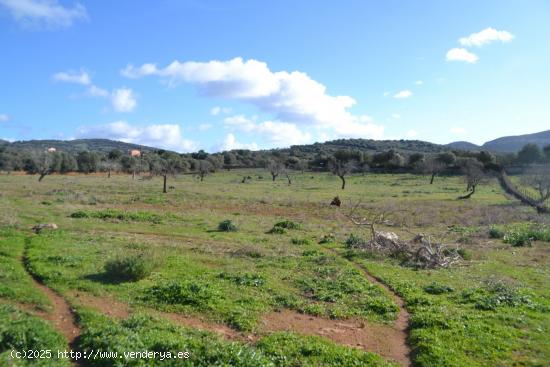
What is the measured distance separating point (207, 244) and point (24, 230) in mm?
9253

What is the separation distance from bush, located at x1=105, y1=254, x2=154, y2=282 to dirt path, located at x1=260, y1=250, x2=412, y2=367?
4.66m

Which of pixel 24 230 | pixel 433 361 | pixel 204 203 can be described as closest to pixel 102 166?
pixel 204 203

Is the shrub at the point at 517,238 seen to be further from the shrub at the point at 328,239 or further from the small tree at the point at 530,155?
the small tree at the point at 530,155

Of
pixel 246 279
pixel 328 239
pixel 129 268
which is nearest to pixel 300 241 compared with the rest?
pixel 328 239

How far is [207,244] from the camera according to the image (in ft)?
72.0

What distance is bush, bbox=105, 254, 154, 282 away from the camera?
13.7 meters

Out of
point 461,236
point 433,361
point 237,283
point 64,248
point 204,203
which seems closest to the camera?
point 433,361

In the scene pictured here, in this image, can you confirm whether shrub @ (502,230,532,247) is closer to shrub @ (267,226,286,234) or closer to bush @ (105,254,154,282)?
shrub @ (267,226,286,234)

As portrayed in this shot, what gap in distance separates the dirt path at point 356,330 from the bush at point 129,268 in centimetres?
466

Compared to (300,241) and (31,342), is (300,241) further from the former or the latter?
(31,342)

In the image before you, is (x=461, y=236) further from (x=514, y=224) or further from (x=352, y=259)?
(x=352, y=259)

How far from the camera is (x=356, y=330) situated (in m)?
10.9

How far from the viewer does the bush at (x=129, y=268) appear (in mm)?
13664

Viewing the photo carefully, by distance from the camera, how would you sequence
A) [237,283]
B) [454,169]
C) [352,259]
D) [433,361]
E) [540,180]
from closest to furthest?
[433,361], [237,283], [352,259], [540,180], [454,169]
